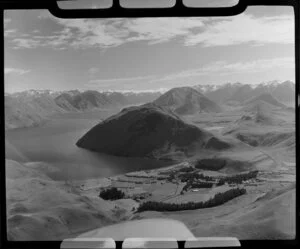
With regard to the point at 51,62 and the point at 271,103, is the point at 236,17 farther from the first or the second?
the point at 51,62

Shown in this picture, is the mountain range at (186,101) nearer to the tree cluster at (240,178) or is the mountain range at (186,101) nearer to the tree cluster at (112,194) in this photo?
the tree cluster at (240,178)

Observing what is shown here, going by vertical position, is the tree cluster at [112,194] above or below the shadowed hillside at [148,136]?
below

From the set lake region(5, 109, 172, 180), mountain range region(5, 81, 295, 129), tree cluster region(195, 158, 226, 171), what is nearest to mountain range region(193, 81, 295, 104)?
mountain range region(5, 81, 295, 129)

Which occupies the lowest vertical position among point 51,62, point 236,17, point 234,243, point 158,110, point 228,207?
point 234,243

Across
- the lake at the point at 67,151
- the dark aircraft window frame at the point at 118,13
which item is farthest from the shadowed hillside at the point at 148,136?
the dark aircraft window frame at the point at 118,13

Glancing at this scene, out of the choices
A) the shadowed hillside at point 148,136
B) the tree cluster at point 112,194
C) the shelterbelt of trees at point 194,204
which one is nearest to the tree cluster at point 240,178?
the shelterbelt of trees at point 194,204

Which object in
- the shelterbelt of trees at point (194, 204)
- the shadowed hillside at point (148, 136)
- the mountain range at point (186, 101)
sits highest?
the mountain range at point (186, 101)

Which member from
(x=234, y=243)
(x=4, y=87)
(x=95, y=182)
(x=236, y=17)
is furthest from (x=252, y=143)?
(x=4, y=87)
